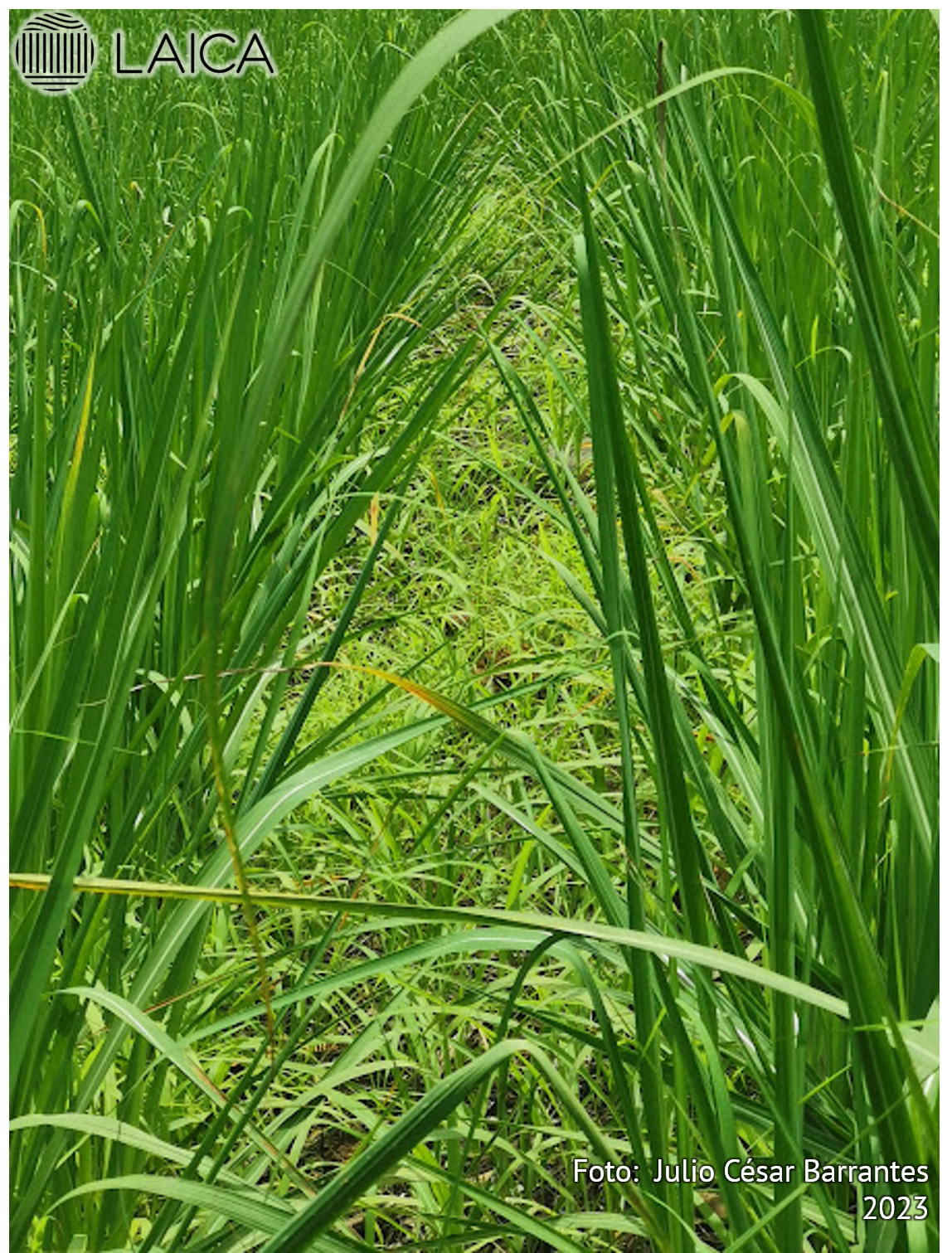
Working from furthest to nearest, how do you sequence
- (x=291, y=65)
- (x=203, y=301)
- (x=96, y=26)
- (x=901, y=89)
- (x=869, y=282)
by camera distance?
(x=96, y=26) → (x=291, y=65) → (x=901, y=89) → (x=203, y=301) → (x=869, y=282)

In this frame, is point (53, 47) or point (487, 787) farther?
point (53, 47)

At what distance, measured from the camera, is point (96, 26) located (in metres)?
5.18

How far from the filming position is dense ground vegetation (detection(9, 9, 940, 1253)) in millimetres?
544

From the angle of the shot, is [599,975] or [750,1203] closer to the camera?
[750,1203]

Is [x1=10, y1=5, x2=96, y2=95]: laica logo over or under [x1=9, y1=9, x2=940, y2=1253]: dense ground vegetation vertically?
over

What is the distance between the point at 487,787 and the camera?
3.19ft

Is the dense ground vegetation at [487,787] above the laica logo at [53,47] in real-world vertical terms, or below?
below

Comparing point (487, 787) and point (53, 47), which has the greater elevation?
point (53, 47)

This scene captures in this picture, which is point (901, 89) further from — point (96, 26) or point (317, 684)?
point (96, 26)

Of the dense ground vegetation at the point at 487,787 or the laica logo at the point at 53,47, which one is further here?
the laica logo at the point at 53,47

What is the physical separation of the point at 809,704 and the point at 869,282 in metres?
0.33

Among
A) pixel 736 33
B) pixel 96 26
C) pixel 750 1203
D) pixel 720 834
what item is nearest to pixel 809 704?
pixel 720 834

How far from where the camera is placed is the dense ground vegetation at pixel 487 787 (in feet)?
1.79

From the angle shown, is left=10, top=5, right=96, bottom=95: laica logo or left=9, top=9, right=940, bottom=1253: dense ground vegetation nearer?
left=9, top=9, right=940, bottom=1253: dense ground vegetation
